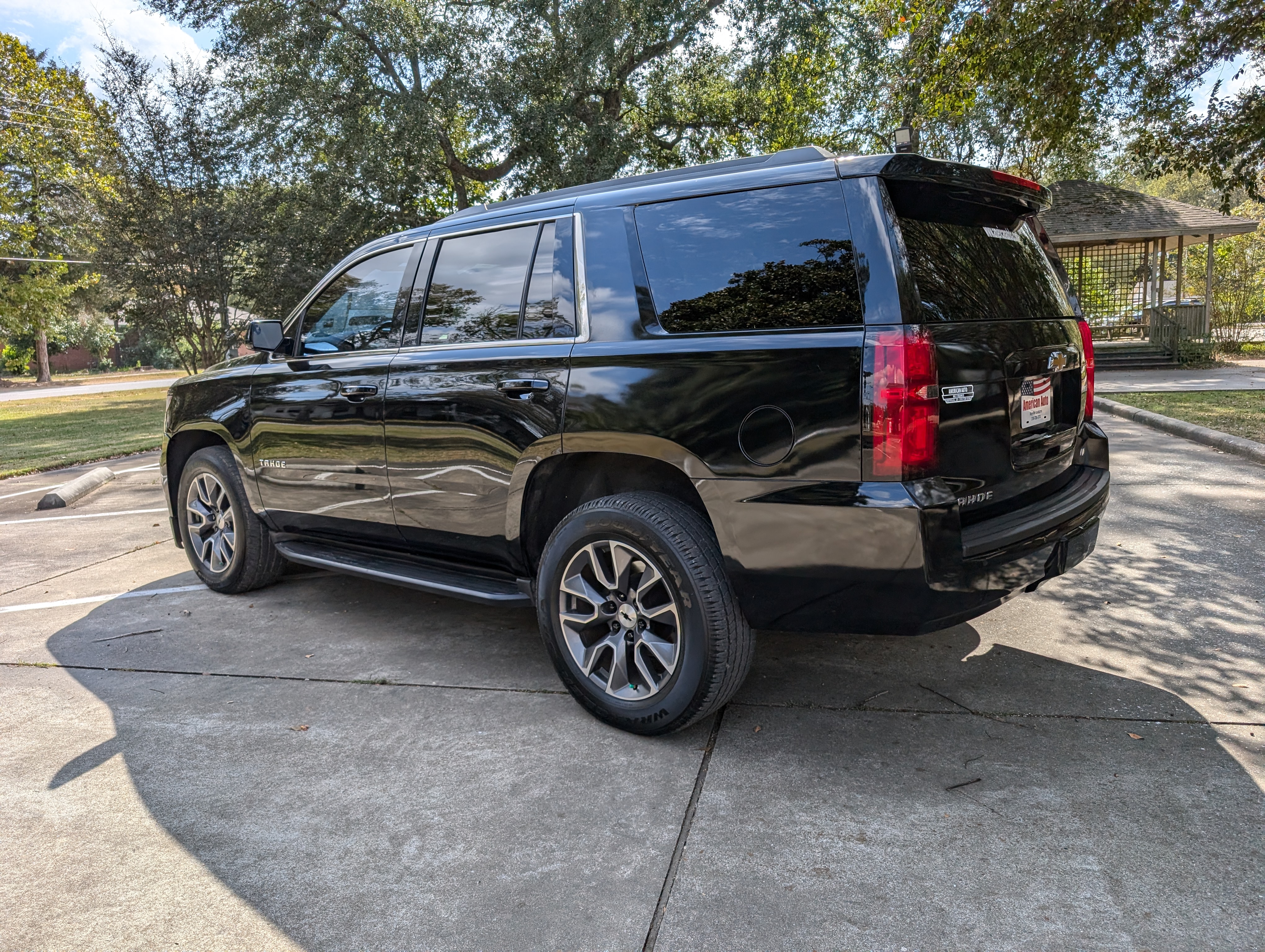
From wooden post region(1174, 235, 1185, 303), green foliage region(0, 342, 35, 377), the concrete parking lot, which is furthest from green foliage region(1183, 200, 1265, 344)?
green foliage region(0, 342, 35, 377)

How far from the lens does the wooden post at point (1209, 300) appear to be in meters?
21.4

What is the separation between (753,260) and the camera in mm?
3199

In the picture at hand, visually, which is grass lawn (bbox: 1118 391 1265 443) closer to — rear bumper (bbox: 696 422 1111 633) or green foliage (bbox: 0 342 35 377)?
rear bumper (bbox: 696 422 1111 633)

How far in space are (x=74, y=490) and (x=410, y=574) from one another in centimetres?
648

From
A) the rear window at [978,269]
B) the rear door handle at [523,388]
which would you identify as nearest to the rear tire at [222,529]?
the rear door handle at [523,388]

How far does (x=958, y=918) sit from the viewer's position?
2.35 metres

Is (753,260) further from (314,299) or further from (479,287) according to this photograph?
(314,299)

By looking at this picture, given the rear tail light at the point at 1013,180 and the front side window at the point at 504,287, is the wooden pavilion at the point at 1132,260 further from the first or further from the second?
the front side window at the point at 504,287

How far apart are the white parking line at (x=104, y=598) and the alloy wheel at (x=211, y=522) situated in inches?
10.7

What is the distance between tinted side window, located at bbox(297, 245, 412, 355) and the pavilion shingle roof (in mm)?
20652

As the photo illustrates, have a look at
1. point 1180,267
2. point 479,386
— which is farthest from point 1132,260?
point 479,386

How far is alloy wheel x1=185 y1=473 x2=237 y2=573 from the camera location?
5.43 metres

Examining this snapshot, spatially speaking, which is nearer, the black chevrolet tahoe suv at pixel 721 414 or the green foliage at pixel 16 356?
the black chevrolet tahoe suv at pixel 721 414

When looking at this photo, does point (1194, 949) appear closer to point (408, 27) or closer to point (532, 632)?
point (532, 632)
